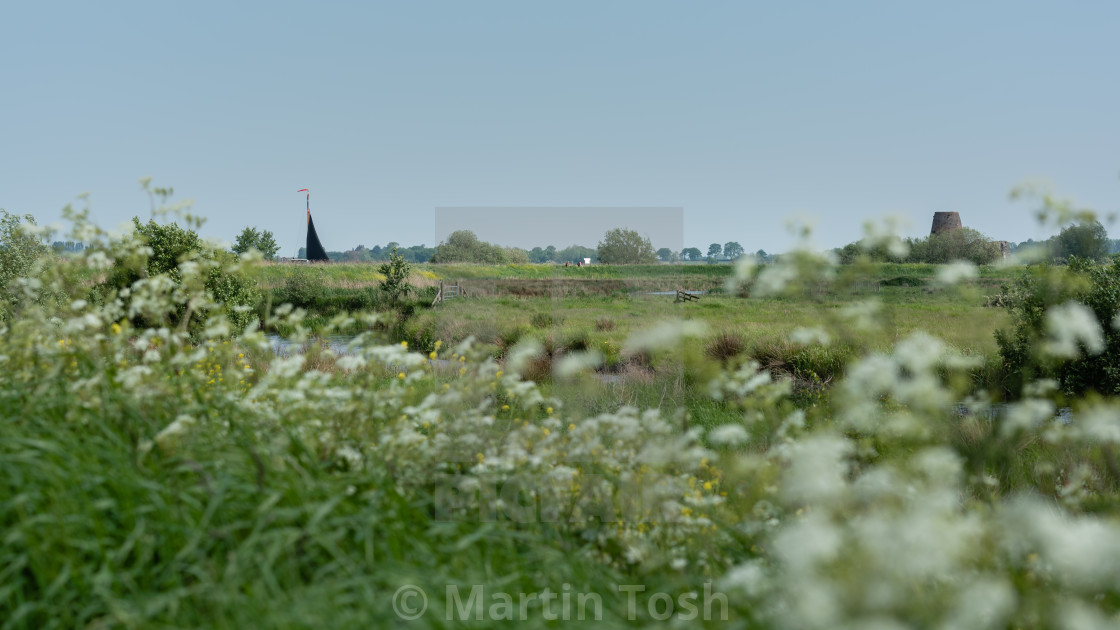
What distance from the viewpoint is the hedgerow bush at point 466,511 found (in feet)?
6.80

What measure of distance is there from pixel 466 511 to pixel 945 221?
67233 millimetres

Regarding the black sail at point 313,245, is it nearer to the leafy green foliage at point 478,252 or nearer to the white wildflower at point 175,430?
the leafy green foliage at point 478,252

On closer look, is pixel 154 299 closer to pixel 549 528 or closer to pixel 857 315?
pixel 549 528

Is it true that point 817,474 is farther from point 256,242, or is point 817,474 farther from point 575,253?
point 256,242

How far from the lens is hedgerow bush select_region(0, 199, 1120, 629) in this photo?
207cm

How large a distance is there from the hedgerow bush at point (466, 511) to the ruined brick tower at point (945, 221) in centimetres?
6292

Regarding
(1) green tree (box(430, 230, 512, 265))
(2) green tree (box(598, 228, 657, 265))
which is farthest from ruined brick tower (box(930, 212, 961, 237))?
(2) green tree (box(598, 228, 657, 265))

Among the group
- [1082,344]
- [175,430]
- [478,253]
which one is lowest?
[1082,344]

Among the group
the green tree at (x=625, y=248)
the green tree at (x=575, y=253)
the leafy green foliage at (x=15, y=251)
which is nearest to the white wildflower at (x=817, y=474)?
the green tree at (x=625, y=248)

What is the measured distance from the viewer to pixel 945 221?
60031 millimetres

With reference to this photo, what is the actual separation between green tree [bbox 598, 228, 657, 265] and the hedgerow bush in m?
3.44

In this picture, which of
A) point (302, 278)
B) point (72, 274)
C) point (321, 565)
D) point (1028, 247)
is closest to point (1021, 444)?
point (1028, 247)

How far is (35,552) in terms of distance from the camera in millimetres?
2564

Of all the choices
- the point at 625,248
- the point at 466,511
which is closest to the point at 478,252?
the point at 625,248
